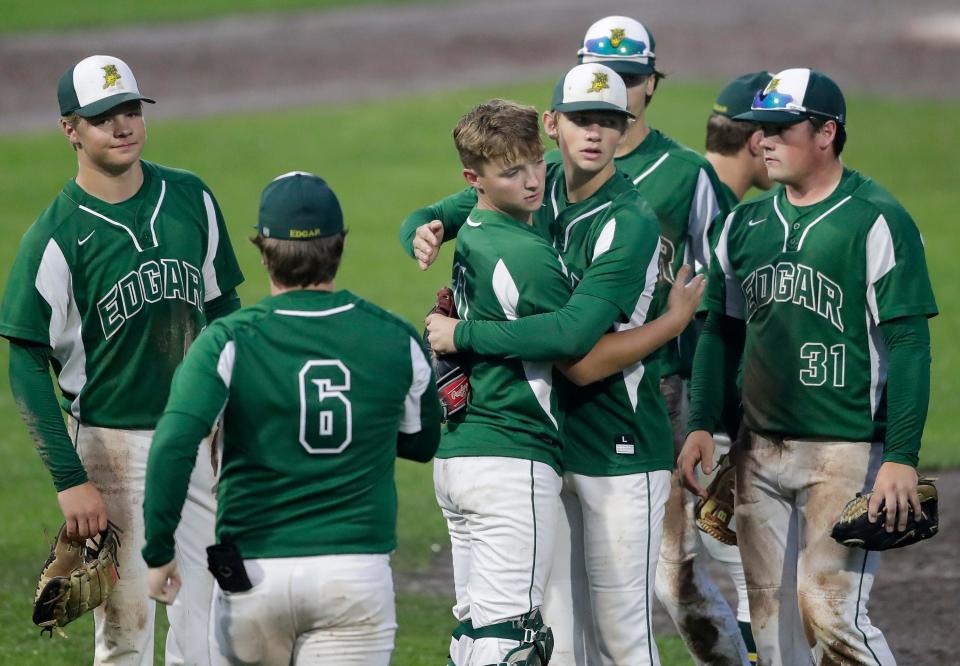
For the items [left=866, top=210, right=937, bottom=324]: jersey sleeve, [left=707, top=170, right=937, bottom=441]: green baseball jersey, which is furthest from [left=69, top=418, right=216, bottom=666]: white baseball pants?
[left=866, top=210, right=937, bottom=324]: jersey sleeve

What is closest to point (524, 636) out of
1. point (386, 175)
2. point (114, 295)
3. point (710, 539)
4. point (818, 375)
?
point (818, 375)

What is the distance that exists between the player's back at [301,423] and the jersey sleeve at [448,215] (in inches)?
56.8

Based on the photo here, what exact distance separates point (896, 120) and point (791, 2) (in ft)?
28.4

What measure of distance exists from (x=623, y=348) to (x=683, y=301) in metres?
0.30

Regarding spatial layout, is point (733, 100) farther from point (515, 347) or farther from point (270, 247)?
point (270, 247)

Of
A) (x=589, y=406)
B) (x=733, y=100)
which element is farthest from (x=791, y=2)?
(x=589, y=406)

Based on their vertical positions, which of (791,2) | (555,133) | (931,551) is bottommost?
(931,551)

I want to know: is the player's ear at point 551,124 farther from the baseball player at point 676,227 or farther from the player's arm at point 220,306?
the player's arm at point 220,306

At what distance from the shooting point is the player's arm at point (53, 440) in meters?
5.31

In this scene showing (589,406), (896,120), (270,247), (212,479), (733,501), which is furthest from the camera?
(896,120)

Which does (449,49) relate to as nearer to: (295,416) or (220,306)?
(220,306)

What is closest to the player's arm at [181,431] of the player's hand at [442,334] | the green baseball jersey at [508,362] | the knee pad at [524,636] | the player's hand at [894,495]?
the player's hand at [442,334]

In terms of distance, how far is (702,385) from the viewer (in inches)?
230

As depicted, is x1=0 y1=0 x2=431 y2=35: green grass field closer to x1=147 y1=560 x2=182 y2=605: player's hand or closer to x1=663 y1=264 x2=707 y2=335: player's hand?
x1=663 y1=264 x2=707 y2=335: player's hand
